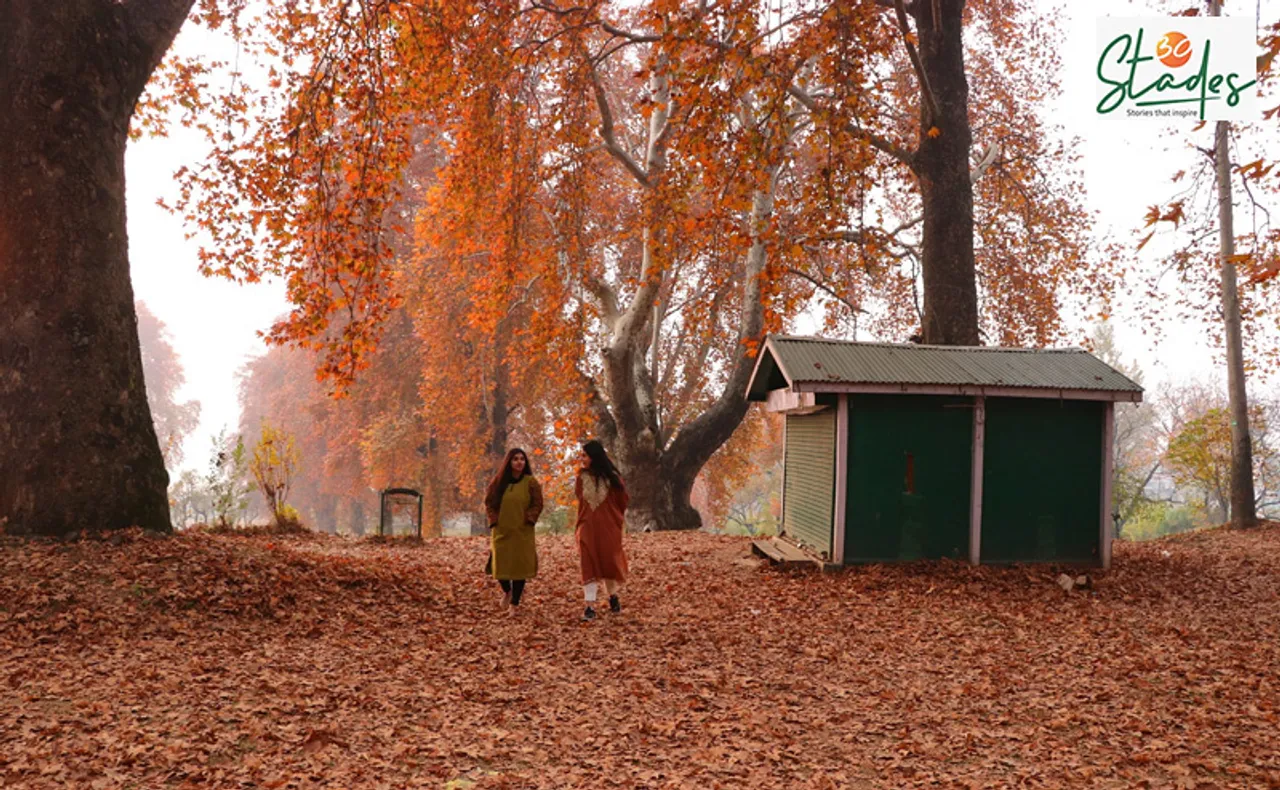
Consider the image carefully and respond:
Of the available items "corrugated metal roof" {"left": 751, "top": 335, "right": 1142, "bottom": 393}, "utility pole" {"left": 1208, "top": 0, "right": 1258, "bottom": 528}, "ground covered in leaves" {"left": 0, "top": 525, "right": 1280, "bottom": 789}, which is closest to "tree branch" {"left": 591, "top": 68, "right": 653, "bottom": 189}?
"corrugated metal roof" {"left": 751, "top": 335, "right": 1142, "bottom": 393}

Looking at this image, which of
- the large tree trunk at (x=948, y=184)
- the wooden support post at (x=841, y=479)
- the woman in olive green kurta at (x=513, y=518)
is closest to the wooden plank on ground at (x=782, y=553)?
the wooden support post at (x=841, y=479)

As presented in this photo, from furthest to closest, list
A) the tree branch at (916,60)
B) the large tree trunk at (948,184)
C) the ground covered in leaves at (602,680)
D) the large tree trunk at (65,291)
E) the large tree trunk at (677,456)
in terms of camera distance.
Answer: the large tree trunk at (677,456), the large tree trunk at (948,184), the tree branch at (916,60), the large tree trunk at (65,291), the ground covered in leaves at (602,680)

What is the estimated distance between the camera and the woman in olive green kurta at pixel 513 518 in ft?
27.5

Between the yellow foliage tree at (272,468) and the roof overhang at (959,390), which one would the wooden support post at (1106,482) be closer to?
the roof overhang at (959,390)

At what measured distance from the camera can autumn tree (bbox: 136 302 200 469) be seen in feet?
167

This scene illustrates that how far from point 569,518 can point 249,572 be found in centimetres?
1884

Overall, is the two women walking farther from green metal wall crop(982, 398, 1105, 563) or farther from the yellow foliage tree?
the yellow foliage tree

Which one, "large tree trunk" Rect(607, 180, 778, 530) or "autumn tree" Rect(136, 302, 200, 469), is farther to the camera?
"autumn tree" Rect(136, 302, 200, 469)

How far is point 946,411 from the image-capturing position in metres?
10.8

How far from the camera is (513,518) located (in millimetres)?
8367

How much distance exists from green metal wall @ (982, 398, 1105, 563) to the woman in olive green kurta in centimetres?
635

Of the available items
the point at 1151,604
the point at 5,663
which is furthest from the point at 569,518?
the point at 5,663

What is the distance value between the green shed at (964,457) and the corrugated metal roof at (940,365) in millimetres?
27

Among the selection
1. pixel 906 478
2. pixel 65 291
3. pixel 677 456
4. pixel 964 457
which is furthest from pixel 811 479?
pixel 65 291
